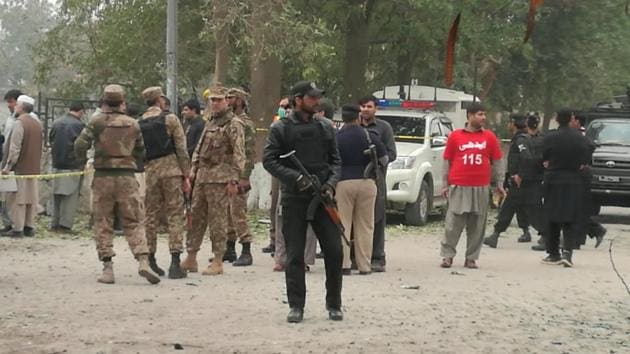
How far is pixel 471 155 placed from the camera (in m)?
12.9

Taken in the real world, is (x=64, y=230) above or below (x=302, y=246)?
below

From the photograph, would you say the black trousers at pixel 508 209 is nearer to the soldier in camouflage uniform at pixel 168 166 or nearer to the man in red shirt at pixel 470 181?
the man in red shirt at pixel 470 181

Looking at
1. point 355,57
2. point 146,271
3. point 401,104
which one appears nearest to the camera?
point 146,271

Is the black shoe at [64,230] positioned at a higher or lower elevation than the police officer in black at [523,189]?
lower

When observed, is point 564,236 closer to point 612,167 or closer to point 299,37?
point 299,37

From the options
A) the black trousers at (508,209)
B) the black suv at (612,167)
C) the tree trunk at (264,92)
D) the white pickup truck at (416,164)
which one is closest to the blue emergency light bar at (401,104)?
the white pickup truck at (416,164)

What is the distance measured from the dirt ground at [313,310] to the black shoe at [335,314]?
8cm

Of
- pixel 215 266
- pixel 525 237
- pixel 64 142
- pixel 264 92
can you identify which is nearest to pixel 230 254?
pixel 215 266

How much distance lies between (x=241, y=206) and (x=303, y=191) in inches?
154

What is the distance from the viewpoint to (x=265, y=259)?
43.7 feet

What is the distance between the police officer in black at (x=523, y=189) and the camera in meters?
15.8

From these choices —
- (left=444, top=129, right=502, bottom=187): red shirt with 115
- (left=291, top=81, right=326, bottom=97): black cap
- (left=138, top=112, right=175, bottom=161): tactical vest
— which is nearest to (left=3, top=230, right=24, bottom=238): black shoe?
(left=138, top=112, right=175, bottom=161): tactical vest

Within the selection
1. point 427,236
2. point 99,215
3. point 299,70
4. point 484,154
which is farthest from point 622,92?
point 99,215

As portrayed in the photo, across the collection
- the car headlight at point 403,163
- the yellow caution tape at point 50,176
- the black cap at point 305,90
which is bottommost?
the yellow caution tape at point 50,176
